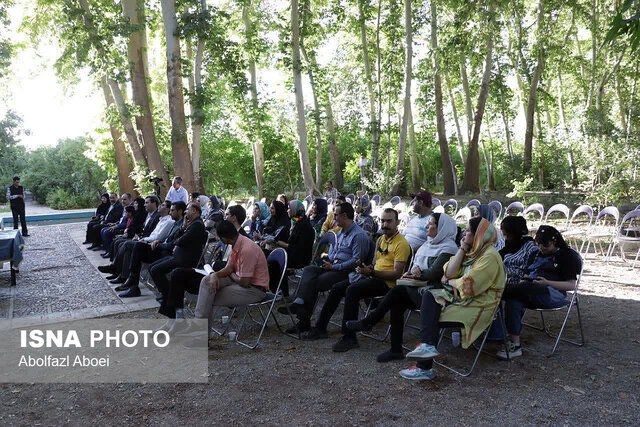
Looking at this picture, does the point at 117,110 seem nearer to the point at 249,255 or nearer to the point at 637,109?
the point at 249,255

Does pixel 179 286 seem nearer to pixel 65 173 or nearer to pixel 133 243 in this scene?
pixel 133 243

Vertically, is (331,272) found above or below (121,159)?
below

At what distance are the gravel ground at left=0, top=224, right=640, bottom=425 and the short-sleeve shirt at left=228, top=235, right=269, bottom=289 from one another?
24.8 inches

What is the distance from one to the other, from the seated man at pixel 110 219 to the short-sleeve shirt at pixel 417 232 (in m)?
5.92

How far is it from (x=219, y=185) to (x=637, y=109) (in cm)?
2065

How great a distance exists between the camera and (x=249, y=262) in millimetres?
4625

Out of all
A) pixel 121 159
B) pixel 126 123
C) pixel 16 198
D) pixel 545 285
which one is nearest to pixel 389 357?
pixel 545 285

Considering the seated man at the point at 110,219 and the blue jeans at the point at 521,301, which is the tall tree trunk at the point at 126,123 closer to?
the seated man at the point at 110,219

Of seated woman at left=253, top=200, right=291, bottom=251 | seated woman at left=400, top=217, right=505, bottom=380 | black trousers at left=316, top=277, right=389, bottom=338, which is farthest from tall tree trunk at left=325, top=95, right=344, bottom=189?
seated woman at left=400, top=217, right=505, bottom=380

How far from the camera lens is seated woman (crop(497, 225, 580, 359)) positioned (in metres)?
4.08

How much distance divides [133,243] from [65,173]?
29.7m

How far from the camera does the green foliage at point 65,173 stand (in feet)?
103

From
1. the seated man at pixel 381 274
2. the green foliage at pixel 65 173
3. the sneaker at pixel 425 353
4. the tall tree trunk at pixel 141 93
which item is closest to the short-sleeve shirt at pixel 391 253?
the seated man at pixel 381 274

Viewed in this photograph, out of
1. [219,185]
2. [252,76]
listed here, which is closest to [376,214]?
[252,76]
